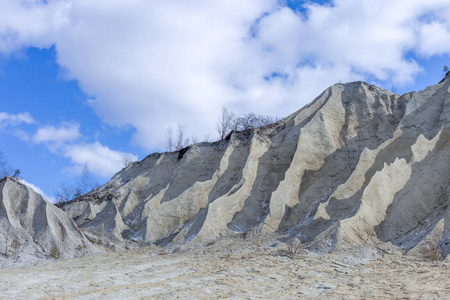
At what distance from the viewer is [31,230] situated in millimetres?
15688

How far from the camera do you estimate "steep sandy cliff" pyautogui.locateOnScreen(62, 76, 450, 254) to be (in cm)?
1322

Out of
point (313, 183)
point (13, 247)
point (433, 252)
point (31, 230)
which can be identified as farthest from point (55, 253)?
point (433, 252)

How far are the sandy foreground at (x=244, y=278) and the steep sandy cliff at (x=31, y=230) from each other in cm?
156

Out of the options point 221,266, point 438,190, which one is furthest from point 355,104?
point 221,266

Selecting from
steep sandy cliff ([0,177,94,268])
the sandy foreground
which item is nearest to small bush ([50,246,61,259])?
steep sandy cliff ([0,177,94,268])

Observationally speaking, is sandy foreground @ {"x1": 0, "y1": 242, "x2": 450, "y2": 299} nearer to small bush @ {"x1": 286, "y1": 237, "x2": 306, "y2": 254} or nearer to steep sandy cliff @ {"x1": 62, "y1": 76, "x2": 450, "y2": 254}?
small bush @ {"x1": 286, "y1": 237, "x2": 306, "y2": 254}

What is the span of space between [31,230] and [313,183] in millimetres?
11434

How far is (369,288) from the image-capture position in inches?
329

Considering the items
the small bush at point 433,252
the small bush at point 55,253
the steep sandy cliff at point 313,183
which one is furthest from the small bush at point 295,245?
the small bush at point 55,253

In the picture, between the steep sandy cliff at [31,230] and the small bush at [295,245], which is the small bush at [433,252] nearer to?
the small bush at [295,245]

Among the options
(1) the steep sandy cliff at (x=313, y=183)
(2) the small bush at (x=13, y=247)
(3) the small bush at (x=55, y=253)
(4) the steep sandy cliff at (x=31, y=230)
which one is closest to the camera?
(1) the steep sandy cliff at (x=313, y=183)

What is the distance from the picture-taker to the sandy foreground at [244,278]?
8.20m

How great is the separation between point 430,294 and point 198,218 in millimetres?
10401

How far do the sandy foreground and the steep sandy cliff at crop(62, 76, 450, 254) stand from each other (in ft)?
4.64
